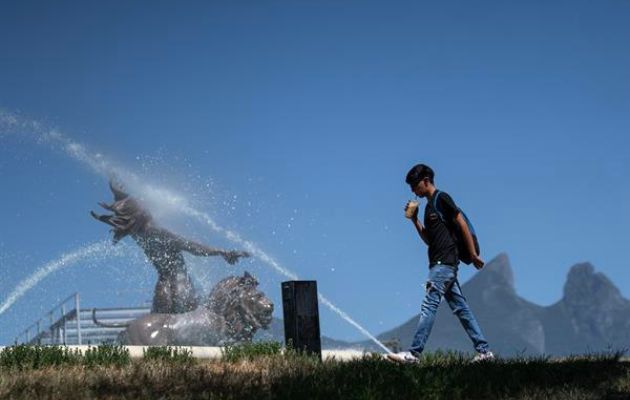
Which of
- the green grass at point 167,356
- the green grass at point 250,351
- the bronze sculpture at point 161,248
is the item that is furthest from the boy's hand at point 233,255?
the green grass at point 167,356

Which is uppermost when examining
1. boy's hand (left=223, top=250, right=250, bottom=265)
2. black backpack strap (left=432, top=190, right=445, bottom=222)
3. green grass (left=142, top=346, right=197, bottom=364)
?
boy's hand (left=223, top=250, right=250, bottom=265)

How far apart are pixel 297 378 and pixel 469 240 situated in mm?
3068

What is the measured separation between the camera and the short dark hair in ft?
34.3

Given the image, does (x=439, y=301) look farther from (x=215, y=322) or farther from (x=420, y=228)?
(x=215, y=322)

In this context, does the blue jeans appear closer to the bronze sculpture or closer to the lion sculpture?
the lion sculpture

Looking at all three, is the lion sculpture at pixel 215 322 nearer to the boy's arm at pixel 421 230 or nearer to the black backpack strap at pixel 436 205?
the boy's arm at pixel 421 230

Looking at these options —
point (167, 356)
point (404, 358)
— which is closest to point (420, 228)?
point (404, 358)

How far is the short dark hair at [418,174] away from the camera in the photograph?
34.3ft

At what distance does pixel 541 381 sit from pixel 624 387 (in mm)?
769

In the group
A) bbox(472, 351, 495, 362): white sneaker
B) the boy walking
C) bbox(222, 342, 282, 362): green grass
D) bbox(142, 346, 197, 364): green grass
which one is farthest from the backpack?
bbox(142, 346, 197, 364): green grass

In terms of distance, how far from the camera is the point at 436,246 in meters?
10.4

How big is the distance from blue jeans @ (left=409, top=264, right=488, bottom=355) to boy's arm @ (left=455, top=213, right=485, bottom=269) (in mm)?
257

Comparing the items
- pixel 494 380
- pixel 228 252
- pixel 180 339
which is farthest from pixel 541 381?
pixel 228 252

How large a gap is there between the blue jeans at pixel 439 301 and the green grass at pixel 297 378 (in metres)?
0.29
